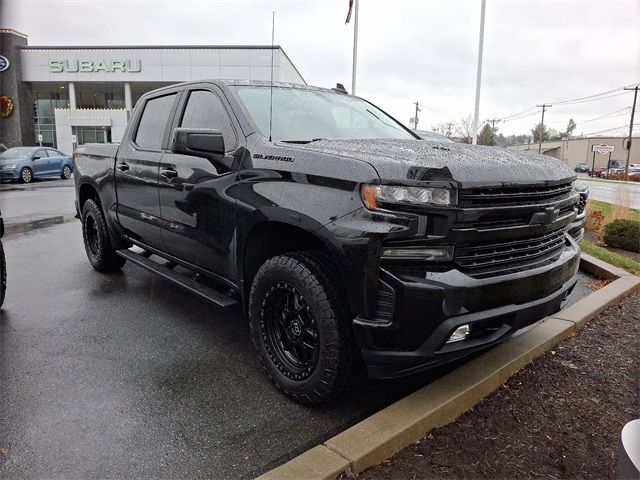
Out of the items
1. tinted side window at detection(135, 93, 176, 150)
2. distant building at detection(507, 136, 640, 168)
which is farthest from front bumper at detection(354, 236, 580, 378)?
distant building at detection(507, 136, 640, 168)

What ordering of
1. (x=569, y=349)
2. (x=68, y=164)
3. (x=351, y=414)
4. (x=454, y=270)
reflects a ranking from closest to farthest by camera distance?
1. (x=454, y=270)
2. (x=351, y=414)
3. (x=569, y=349)
4. (x=68, y=164)

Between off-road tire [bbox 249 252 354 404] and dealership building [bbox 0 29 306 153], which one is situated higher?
dealership building [bbox 0 29 306 153]

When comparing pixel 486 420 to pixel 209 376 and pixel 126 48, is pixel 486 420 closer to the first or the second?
pixel 209 376

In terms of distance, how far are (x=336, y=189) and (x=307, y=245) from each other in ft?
1.67

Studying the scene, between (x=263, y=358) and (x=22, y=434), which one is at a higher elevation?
(x=263, y=358)

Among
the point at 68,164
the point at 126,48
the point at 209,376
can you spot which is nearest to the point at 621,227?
the point at 209,376

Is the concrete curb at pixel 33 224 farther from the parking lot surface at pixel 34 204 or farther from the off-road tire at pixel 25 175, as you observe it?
the off-road tire at pixel 25 175

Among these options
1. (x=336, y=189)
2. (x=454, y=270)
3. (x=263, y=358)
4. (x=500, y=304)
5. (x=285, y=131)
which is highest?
(x=285, y=131)

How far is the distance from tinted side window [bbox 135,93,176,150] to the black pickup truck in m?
0.53

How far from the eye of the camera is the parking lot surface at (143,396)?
2.47 metres

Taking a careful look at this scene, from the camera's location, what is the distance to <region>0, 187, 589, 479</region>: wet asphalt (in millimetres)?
2473

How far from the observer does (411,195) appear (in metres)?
2.42

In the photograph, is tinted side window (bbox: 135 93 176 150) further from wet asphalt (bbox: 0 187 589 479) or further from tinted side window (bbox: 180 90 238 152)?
wet asphalt (bbox: 0 187 589 479)

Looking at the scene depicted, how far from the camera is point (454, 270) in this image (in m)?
2.46
